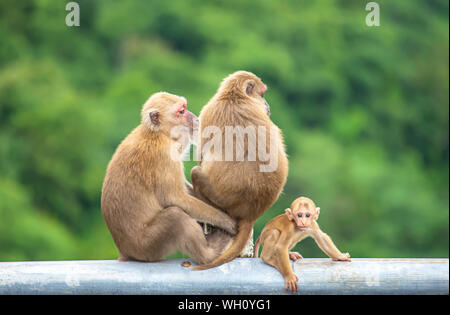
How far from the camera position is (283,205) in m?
19.2

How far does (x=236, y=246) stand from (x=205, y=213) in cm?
31

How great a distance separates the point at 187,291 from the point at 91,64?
31.6 meters

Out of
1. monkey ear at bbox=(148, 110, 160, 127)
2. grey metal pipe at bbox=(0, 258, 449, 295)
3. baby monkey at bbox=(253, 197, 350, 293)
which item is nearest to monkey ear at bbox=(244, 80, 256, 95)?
monkey ear at bbox=(148, 110, 160, 127)

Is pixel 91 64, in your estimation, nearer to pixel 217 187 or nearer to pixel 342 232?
pixel 342 232

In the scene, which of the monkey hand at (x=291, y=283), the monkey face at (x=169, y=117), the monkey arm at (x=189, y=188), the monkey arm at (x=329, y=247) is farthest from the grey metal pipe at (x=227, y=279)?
the monkey face at (x=169, y=117)

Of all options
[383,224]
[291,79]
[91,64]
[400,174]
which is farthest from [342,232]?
[91,64]

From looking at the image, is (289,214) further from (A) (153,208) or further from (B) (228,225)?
(A) (153,208)

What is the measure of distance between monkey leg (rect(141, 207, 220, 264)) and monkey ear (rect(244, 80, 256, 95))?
1.09m

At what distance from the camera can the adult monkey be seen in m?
4.75

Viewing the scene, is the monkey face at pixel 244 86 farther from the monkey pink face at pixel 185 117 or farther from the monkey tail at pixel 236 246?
the monkey tail at pixel 236 246

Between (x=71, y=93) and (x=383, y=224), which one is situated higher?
(x=71, y=93)

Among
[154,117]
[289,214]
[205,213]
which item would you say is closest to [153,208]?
[205,213]

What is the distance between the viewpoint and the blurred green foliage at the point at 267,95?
2547 cm

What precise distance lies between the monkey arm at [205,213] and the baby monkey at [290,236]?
0.27m
